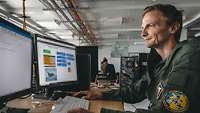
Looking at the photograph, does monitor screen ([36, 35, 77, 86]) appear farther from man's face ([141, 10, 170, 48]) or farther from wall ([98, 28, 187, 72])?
wall ([98, 28, 187, 72])

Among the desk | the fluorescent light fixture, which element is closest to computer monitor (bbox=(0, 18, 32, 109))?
the desk

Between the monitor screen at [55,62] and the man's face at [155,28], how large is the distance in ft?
2.03

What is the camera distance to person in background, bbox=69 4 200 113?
794 millimetres

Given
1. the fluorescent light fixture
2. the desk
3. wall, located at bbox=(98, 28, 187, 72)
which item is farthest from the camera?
wall, located at bbox=(98, 28, 187, 72)

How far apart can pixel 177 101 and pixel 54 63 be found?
38.3 inches

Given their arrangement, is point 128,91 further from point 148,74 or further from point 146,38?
point 146,38

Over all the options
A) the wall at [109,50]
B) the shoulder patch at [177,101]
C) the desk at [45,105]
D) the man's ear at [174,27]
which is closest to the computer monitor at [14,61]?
the desk at [45,105]

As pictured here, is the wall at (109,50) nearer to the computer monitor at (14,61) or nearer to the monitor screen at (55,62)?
the monitor screen at (55,62)

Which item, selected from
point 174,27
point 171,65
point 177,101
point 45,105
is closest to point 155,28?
point 174,27

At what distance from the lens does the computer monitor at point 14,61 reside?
0.91m

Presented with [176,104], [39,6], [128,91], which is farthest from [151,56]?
[39,6]

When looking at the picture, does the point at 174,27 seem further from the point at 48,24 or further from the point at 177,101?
the point at 48,24

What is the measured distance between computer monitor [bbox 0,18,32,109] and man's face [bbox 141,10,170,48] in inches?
26.8

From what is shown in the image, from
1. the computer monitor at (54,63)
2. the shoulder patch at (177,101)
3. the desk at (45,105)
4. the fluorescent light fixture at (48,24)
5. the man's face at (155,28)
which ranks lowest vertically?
the desk at (45,105)
